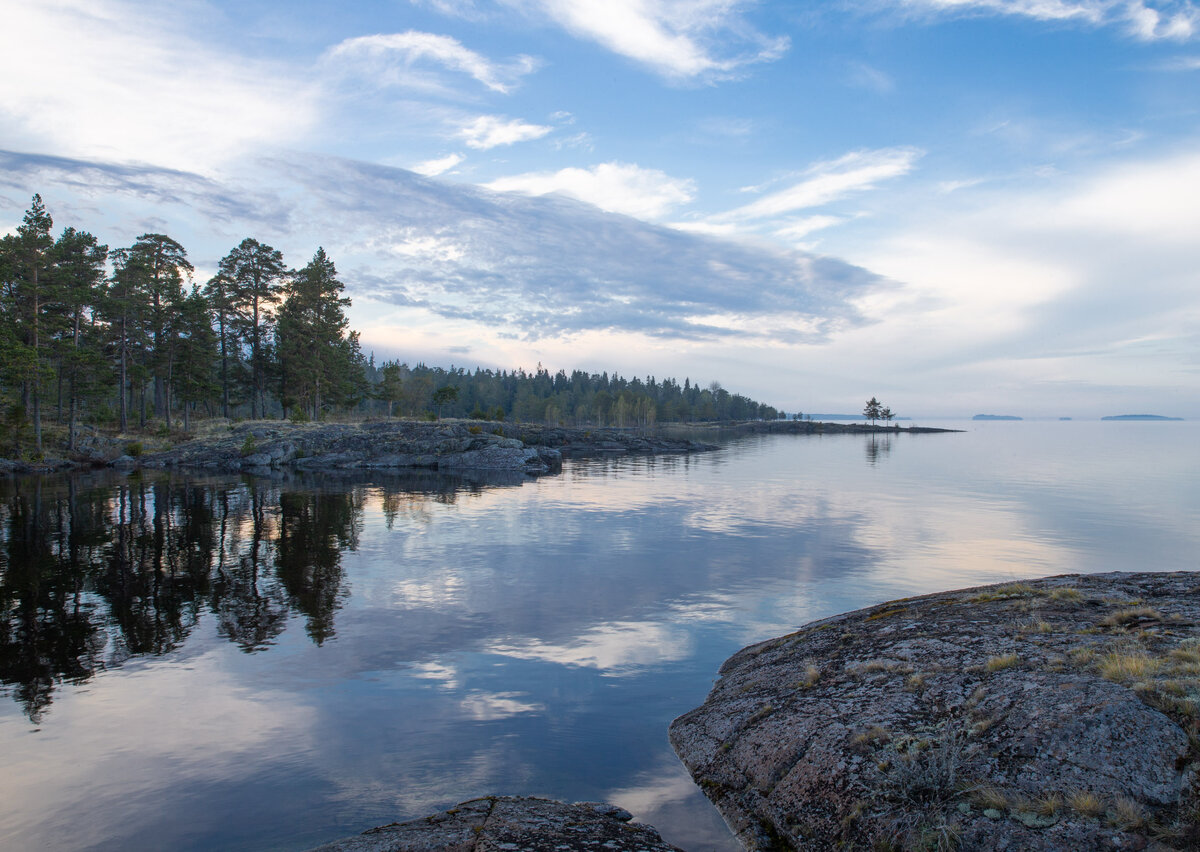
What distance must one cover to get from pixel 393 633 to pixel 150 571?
33.3 feet

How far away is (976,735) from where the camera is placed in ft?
23.2

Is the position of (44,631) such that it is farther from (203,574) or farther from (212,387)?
(212,387)

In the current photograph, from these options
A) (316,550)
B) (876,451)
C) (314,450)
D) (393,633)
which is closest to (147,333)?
(314,450)

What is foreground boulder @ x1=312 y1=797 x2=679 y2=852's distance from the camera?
6352 mm

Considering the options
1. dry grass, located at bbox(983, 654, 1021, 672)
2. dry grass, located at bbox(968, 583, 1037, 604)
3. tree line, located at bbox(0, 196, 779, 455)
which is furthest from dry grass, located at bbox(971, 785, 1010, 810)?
tree line, located at bbox(0, 196, 779, 455)

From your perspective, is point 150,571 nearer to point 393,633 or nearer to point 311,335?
point 393,633

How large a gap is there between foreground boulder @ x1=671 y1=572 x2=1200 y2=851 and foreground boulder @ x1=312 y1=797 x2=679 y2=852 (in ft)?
5.09

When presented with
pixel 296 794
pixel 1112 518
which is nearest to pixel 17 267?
pixel 296 794

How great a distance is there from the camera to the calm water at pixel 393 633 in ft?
27.1

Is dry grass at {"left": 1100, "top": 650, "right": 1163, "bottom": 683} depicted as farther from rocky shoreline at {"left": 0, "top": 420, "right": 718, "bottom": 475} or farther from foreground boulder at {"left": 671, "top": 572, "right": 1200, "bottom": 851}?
rocky shoreline at {"left": 0, "top": 420, "right": 718, "bottom": 475}

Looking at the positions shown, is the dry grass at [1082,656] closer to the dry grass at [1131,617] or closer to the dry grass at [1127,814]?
Result: the dry grass at [1131,617]

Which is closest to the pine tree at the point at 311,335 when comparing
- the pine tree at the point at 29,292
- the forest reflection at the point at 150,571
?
the pine tree at the point at 29,292

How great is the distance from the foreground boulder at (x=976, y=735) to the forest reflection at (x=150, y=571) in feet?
33.7

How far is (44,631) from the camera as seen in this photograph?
536 inches
